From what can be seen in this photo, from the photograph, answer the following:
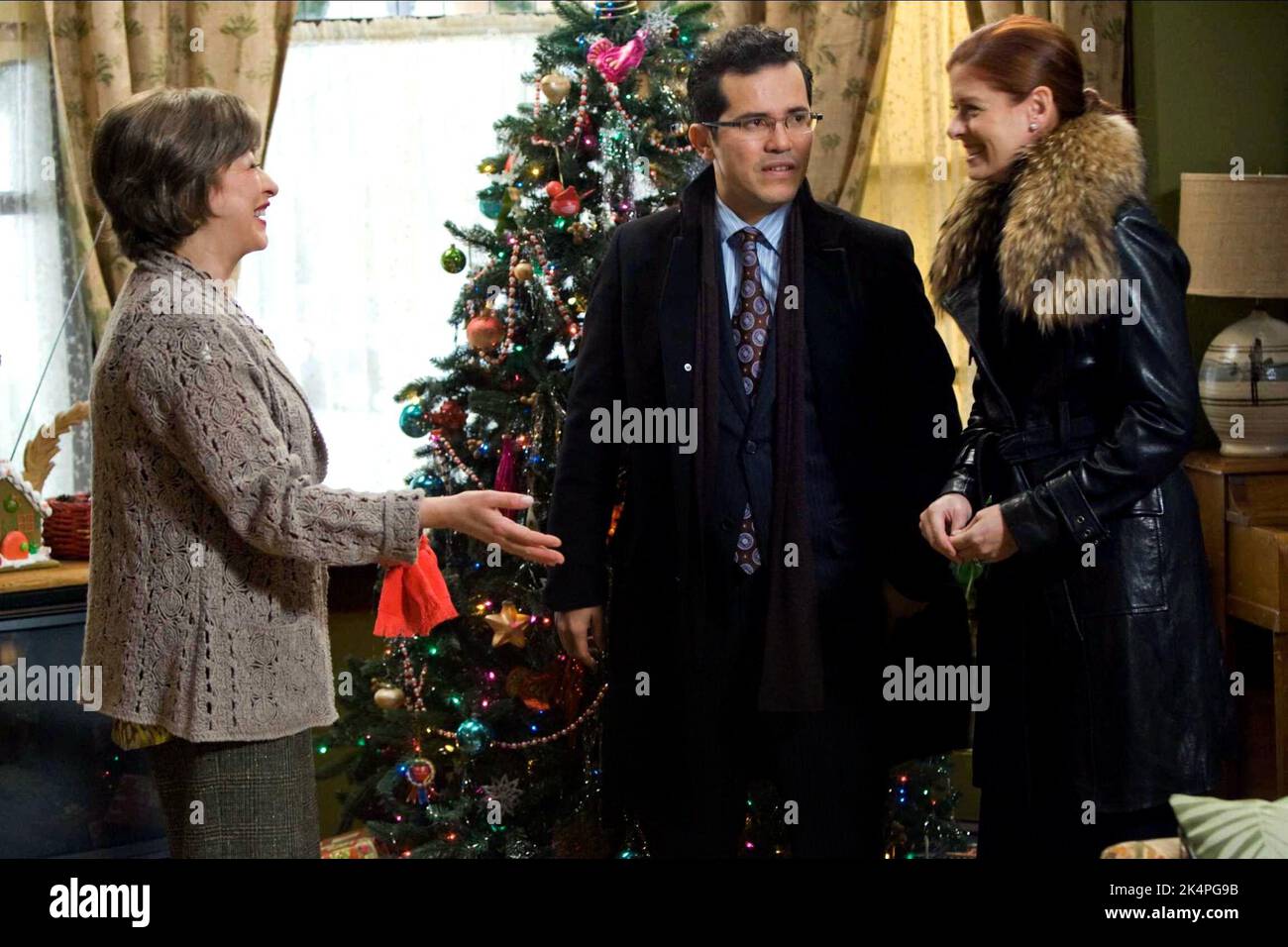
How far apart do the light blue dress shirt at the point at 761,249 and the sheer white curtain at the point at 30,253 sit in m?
2.40

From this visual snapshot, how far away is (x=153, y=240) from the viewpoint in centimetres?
217

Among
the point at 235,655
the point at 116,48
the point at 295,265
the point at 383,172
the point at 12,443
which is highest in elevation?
the point at 116,48

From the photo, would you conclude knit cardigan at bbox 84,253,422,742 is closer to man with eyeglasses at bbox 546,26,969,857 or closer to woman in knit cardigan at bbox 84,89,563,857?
woman in knit cardigan at bbox 84,89,563,857

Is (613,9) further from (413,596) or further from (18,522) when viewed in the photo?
(18,522)

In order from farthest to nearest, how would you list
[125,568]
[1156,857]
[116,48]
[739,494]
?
[116,48] < [739,494] < [125,568] < [1156,857]

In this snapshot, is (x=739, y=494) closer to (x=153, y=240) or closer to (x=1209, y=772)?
(x=1209, y=772)

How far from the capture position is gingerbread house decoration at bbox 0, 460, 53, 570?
357cm

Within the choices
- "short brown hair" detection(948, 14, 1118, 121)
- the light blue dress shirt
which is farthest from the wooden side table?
the light blue dress shirt

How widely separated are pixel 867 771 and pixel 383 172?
2.61 m

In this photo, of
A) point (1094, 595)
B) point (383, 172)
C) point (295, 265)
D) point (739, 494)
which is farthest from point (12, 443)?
point (1094, 595)

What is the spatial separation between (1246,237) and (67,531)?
304 cm

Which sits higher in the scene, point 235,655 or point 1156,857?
point 235,655

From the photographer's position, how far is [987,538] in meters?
2.35
